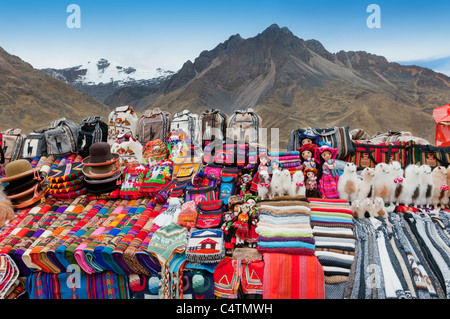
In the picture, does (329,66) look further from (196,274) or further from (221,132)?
(196,274)

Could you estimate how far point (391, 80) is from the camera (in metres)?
16.7

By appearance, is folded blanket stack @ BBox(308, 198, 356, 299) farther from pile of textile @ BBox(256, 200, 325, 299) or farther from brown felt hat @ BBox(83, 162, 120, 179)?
brown felt hat @ BBox(83, 162, 120, 179)

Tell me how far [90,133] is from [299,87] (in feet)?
49.3

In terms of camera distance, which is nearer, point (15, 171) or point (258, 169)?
point (258, 169)

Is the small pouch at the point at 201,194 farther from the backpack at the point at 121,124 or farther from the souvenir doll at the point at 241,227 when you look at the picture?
the backpack at the point at 121,124

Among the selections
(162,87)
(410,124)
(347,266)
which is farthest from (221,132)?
(162,87)

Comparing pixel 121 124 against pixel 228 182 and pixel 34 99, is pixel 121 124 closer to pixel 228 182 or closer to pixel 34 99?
pixel 228 182

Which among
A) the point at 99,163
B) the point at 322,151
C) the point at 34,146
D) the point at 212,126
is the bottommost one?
the point at 99,163

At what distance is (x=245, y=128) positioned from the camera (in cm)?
378

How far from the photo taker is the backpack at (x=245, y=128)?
375cm

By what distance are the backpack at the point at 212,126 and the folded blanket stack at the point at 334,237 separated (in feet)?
5.58

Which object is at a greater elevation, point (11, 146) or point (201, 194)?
point (11, 146)

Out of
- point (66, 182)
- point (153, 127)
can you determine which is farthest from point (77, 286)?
point (153, 127)

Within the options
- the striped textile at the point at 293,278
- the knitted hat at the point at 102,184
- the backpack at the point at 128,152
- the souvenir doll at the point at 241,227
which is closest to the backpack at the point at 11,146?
the backpack at the point at 128,152
